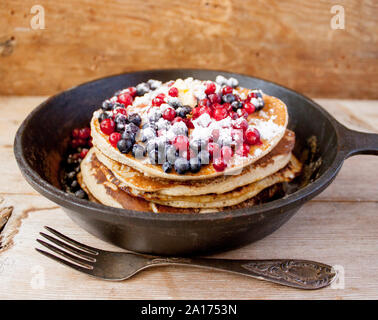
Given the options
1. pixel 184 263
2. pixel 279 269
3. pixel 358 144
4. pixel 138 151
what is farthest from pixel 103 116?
pixel 358 144

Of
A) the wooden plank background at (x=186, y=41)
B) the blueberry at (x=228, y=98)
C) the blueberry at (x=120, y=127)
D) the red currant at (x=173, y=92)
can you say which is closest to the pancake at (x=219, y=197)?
the blueberry at (x=120, y=127)

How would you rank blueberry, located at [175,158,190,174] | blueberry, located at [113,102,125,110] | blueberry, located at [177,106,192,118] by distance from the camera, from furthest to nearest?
blueberry, located at [113,102,125,110] < blueberry, located at [177,106,192,118] < blueberry, located at [175,158,190,174]

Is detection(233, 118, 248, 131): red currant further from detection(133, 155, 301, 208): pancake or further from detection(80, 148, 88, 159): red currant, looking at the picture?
detection(80, 148, 88, 159): red currant

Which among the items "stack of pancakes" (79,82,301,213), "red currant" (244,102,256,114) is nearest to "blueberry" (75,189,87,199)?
"stack of pancakes" (79,82,301,213)

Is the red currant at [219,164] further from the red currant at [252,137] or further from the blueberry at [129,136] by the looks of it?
the blueberry at [129,136]

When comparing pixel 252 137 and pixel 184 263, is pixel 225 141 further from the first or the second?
pixel 184 263

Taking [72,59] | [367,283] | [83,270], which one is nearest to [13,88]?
[72,59]

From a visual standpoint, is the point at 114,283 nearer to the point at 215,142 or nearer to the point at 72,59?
the point at 215,142
